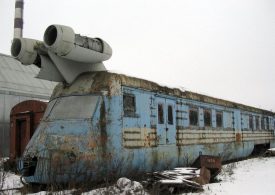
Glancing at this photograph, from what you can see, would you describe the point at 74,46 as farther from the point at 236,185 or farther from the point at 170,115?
the point at 236,185

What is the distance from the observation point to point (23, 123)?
43.5 feet

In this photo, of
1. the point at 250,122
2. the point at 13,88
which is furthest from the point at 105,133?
the point at 13,88

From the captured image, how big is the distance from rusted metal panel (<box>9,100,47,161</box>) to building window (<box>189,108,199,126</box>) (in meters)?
5.00

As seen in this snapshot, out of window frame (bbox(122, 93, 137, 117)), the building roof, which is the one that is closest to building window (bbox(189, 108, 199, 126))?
window frame (bbox(122, 93, 137, 117))

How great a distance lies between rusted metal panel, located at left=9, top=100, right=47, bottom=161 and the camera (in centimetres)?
1262

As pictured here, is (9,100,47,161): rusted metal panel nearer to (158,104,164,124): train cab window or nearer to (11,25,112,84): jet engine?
(11,25,112,84): jet engine

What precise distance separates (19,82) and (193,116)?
11677 millimetres

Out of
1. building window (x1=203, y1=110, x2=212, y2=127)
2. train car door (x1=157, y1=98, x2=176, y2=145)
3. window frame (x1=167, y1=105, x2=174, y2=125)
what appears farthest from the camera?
building window (x1=203, y1=110, x2=212, y2=127)

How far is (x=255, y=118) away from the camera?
17.6 metres

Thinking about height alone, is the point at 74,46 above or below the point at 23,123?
above

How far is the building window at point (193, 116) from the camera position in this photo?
1083cm

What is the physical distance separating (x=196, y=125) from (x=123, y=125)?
392 centimetres

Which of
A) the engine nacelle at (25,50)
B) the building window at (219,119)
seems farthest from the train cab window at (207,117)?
the engine nacelle at (25,50)

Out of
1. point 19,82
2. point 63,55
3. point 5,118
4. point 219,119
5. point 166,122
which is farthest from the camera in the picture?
point 19,82
